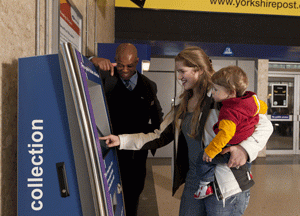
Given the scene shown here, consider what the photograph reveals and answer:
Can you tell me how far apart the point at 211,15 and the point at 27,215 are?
4851 millimetres

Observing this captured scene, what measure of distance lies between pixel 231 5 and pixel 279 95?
3.19m

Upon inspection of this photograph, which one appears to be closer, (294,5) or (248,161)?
(248,161)

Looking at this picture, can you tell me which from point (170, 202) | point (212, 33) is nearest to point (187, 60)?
point (170, 202)

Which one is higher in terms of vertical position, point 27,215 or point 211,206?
point 27,215

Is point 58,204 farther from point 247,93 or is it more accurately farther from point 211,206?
point 247,93

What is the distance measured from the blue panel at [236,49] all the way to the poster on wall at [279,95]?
3.24 feet

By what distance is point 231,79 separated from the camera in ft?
3.91

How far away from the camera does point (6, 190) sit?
965mm

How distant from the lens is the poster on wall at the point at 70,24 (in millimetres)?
1694

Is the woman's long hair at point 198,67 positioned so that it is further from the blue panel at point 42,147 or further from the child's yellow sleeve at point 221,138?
the blue panel at point 42,147

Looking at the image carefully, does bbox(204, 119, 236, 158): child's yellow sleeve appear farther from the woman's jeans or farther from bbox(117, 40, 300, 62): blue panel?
bbox(117, 40, 300, 62): blue panel

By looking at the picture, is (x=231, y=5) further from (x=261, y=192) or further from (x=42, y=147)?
(x=42, y=147)

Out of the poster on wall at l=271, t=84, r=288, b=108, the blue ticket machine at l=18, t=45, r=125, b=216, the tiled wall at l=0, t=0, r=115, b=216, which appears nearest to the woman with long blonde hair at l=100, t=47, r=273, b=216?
the blue ticket machine at l=18, t=45, r=125, b=216

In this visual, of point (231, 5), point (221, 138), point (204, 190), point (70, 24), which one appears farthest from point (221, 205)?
point (231, 5)
